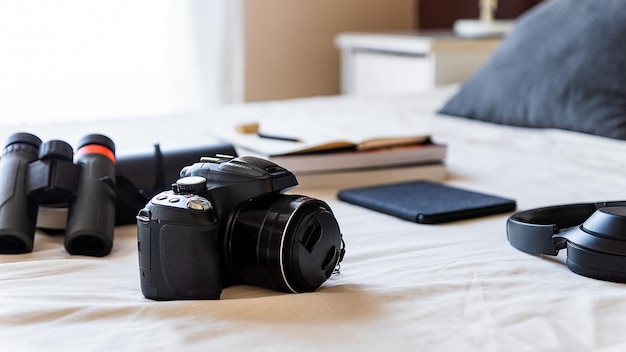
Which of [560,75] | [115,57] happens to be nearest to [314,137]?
[560,75]

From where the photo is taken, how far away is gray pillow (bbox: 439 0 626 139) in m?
1.43

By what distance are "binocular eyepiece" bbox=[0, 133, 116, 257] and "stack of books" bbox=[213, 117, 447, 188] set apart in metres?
0.27

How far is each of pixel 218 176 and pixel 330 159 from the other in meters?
0.47

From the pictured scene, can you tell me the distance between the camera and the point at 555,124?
1.48 metres

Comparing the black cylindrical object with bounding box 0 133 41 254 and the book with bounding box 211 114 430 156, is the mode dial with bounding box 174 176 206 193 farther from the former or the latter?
the book with bounding box 211 114 430 156

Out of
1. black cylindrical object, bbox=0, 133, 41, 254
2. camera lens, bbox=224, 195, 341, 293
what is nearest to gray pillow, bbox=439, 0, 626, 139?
camera lens, bbox=224, 195, 341, 293

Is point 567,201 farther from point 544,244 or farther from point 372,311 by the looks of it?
point 372,311

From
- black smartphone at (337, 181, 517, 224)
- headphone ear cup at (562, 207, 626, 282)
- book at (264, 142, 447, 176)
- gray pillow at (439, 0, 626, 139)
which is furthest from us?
gray pillow at (439, 0, 626, 139)

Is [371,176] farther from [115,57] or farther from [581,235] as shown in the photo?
[115,57]

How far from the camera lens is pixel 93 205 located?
0.89 m

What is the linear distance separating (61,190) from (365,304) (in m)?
0.39

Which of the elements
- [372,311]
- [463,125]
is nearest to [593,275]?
[372,311]

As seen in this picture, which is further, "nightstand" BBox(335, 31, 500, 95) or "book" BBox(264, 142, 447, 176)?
"nightstand" BBox(335, 31, 500, 95)

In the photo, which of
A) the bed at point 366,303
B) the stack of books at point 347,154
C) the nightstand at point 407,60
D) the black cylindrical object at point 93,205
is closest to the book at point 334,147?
the stack of books at point 347,154
